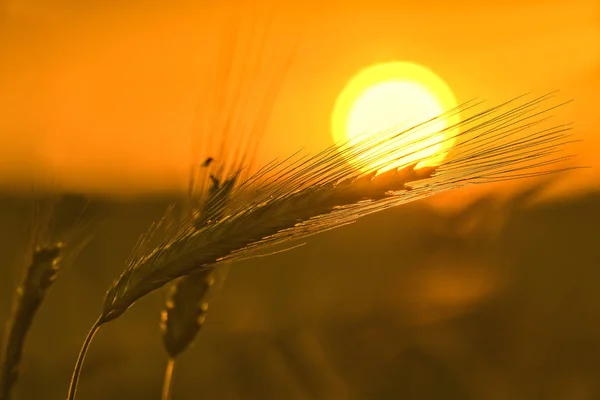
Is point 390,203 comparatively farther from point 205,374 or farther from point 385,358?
point 205,374

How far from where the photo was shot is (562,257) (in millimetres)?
1646

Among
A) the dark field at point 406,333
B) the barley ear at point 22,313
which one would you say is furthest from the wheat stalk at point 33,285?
the dark field at point 406,333

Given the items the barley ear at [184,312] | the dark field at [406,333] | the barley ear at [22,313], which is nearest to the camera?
the barley ear at [22,313]

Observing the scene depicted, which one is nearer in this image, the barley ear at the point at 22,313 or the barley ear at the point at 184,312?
the barley ear at the point at 22,313

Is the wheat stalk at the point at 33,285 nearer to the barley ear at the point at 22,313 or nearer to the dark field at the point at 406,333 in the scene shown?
the barley ear at the point at 22,313

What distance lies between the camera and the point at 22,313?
2.43 ft

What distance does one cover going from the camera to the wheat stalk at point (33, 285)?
2.38ft

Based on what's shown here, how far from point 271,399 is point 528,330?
0.56m

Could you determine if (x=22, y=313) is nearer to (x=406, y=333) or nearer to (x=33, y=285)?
(x=33, y=285)

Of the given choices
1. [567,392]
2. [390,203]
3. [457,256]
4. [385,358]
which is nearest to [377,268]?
[457,256]

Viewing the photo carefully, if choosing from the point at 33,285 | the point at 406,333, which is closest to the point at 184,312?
the point at 33,285

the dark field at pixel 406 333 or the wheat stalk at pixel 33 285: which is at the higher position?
the wheat stalk at pixel 33 285

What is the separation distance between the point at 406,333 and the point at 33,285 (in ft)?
2.57

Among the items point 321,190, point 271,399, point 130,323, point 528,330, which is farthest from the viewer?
point 130,323
